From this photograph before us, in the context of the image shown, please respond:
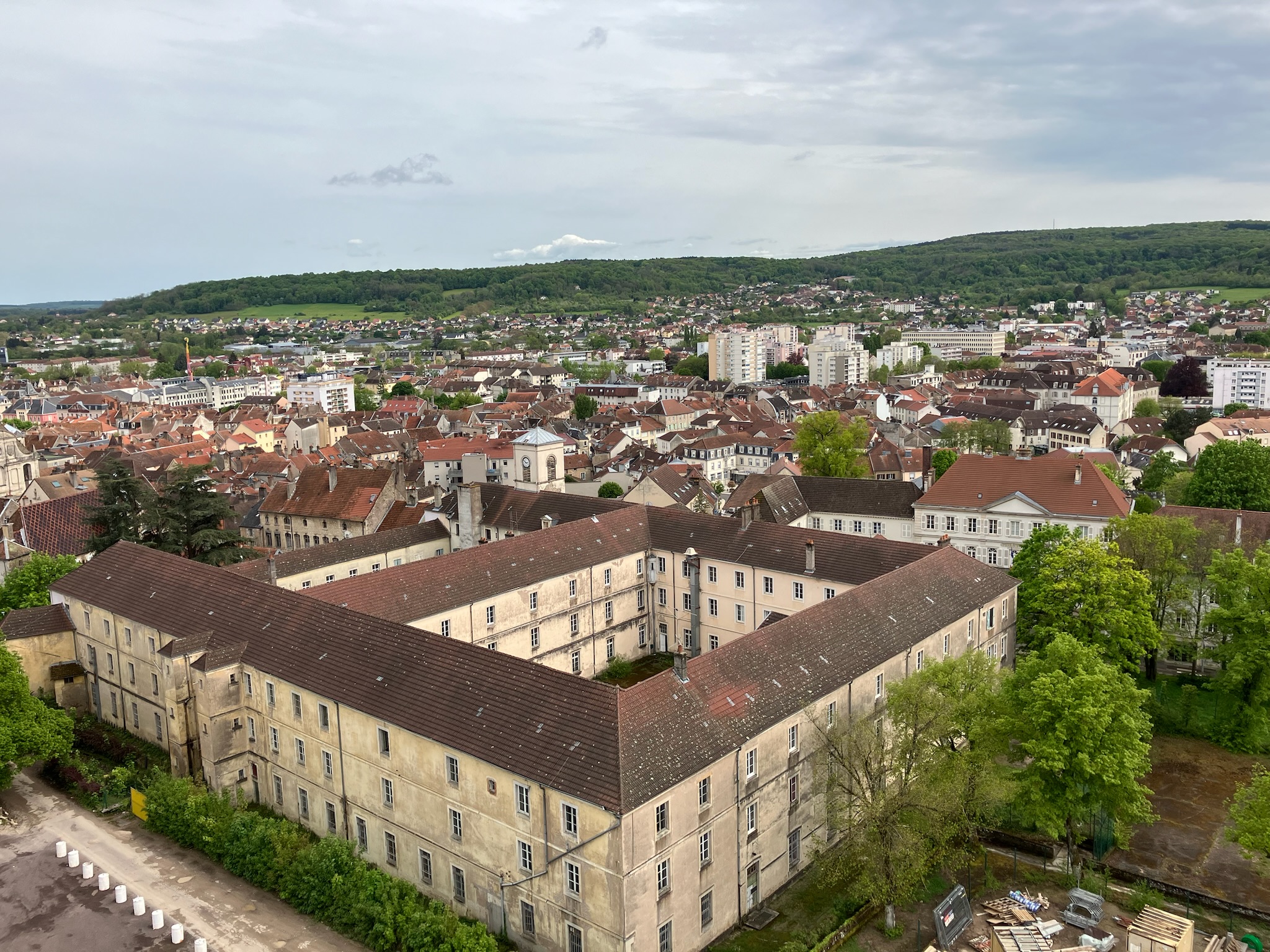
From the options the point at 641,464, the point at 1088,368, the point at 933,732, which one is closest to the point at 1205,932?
the point at 933,732

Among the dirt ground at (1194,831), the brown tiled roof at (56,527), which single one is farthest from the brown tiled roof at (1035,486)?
the brown tiled roof at (56,527)

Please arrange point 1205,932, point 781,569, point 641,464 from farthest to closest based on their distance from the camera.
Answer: point 641,464
point 781,569
point 1205,932

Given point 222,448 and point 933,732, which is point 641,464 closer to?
point 222,448

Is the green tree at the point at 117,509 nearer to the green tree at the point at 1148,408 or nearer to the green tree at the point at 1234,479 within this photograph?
the green tree at the point at 1234,479

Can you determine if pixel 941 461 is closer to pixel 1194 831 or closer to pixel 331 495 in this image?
pixel 1194 831

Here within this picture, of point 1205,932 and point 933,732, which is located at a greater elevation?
point 933,732

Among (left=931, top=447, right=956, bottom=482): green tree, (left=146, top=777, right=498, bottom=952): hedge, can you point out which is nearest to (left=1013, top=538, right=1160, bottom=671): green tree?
(left=146, top=777, right=498, bottom=952): hedge

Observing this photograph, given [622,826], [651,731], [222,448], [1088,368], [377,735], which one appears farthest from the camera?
[1088,368]
